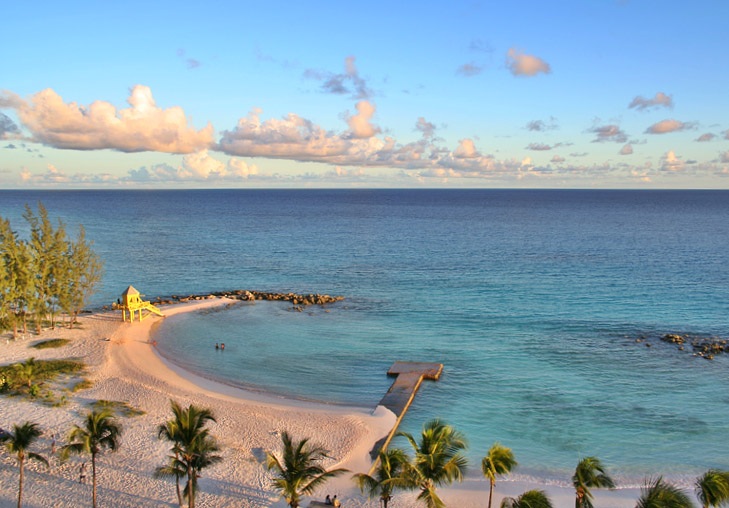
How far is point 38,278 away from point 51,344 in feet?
27.2

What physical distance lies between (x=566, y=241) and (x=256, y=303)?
8292cm

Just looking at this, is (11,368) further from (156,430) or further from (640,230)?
(640,230)

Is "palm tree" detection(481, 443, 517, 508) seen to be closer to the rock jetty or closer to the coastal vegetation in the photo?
the coastal vegetation

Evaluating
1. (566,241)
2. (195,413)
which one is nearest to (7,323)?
(195,413)

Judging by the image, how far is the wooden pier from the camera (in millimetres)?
36991

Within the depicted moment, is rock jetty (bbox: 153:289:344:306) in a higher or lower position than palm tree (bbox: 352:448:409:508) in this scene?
lower

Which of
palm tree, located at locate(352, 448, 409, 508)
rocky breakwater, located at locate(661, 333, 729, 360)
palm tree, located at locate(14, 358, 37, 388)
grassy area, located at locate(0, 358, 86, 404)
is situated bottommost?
grassy area, located at locate(0, 358, 86, 404)

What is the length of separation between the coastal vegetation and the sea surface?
32.7 feet

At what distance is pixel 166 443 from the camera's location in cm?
3309

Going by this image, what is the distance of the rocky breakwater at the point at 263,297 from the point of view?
235 feet

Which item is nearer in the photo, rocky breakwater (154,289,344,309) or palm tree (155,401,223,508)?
palm tree (155,401,223,508)

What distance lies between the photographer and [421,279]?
277 ft

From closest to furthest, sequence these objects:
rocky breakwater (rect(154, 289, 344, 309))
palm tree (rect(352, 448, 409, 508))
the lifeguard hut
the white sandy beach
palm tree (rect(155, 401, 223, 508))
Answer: palm tree (rect(352, 448, 409, 508)) < palm tree (rect(155, 401, 223, 508)) < the white sandy beach < the lifeguard hut < rocky breakwater (rect(154, 289, 344, 309))

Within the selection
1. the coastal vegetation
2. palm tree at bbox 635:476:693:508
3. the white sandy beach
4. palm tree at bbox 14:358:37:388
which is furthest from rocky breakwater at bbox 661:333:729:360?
the coastal vegetation
